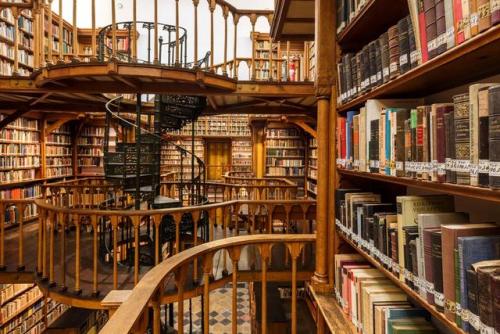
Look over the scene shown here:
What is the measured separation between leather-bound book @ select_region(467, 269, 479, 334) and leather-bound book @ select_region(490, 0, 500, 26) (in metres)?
0.57

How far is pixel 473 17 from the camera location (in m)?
0.71

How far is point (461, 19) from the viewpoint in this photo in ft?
2.46

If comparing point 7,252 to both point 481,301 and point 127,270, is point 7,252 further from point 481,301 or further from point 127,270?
point 481,301

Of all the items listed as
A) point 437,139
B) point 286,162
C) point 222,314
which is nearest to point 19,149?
point 222,314

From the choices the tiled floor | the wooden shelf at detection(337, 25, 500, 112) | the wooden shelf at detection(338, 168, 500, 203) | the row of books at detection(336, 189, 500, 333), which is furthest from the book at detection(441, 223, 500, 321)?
the tiled floor

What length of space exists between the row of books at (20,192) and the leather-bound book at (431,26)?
677cm

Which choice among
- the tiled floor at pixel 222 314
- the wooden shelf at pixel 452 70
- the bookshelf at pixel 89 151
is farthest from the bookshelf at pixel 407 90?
the bookshelf at pixel 89 151

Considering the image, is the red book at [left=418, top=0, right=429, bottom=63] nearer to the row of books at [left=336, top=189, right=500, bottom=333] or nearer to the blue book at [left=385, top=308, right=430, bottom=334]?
the row of books at [left=336, top=189, right=500, bottom=333]

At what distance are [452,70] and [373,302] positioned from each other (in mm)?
886

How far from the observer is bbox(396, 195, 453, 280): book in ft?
3.29

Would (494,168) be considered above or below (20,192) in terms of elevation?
above

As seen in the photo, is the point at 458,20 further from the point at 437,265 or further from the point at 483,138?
the point at 437,265

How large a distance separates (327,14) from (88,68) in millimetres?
2189

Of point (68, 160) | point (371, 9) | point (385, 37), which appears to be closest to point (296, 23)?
point (371, 9)
